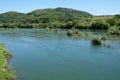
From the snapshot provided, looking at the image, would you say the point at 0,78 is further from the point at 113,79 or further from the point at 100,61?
the point at 100,61

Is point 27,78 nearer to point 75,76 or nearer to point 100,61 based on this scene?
point 75,76

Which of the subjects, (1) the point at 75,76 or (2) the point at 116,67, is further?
(2) the point at 116,67

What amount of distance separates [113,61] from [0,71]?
49.4ft

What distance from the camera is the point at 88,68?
2581 cm

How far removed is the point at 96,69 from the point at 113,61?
5.39 m

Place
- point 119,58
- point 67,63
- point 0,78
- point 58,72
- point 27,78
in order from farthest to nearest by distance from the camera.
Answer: point 119,58, point 67,63, point 58,72, point 27,78, point 0,78

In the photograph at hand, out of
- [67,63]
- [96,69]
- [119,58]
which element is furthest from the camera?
[119,58]

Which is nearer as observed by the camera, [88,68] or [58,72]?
[58,72]

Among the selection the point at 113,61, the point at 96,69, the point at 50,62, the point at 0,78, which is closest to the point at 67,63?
the point at 50,62

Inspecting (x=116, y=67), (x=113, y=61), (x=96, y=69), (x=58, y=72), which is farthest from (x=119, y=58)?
(x=58, y=72)

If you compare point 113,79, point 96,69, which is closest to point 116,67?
point 96,69

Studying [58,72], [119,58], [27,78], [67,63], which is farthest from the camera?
[119,58]

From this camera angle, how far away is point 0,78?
19359 mm

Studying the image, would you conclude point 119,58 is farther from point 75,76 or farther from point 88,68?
point 75,76
